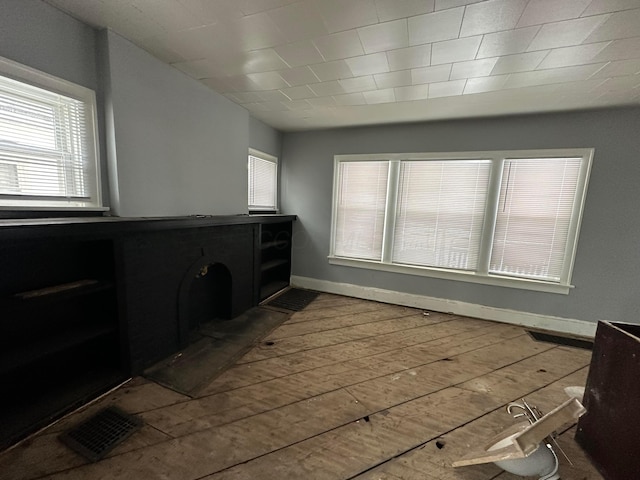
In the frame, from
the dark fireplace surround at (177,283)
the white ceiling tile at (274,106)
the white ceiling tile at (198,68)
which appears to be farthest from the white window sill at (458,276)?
the white ceiling tile at (198,68)

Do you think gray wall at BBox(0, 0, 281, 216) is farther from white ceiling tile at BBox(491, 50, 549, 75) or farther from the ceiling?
white ceiling tile at BBox(491, 50, 549, 75)

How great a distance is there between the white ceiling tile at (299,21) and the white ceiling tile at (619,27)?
1.73 meters

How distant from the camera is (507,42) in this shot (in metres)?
1.75

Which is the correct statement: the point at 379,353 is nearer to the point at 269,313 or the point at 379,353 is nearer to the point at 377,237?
the point at 269,313

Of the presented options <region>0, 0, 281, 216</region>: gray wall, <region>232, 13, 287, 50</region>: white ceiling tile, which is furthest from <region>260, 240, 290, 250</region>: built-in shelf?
<region>232, 13, 287, 50</region>: white ceiling tile

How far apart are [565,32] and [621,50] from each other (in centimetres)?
57

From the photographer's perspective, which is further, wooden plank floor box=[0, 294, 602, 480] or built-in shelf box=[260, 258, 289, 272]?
built-in shelf box=[260, 258, 289, 272]

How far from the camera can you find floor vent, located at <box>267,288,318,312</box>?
3.64 m

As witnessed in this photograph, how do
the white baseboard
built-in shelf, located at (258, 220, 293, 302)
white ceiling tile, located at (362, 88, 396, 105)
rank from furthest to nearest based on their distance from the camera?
built-in shelf, located at (258, 220, 293, 302) < the white baseboard < white ceiling tile, located at (362, 88, 396, 105)

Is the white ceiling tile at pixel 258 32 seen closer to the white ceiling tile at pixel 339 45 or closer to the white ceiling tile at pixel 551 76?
the white ceiling tile at pixel 339 45

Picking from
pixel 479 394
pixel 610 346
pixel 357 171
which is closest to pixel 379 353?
pixel 479 394

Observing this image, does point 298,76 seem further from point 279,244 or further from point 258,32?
point 279,244

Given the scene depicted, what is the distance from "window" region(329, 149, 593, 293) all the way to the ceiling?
0.73m

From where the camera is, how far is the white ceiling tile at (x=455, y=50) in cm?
177
